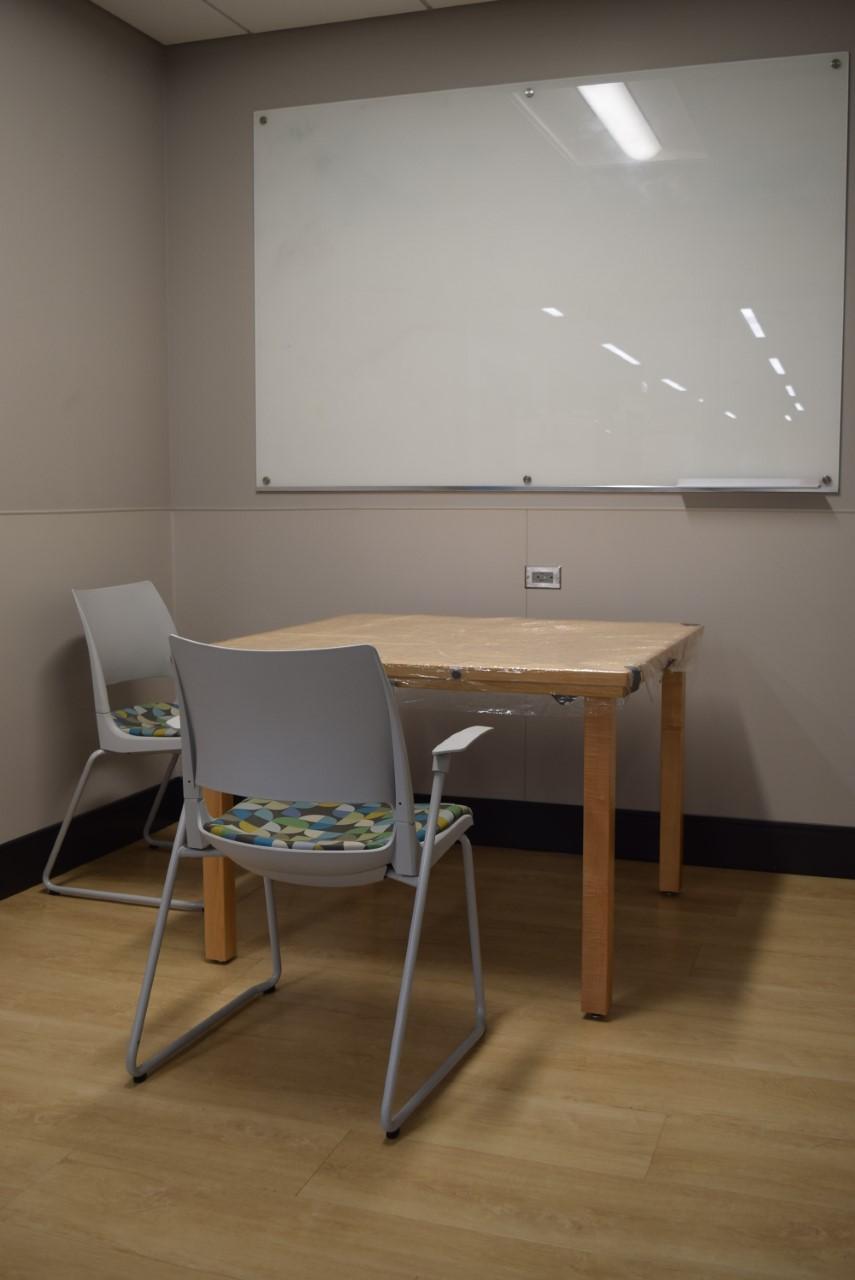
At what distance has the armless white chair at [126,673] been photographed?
339cm

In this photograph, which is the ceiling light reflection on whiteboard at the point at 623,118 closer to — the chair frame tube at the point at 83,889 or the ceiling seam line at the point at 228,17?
the ceiling seam line at the point at 228,17

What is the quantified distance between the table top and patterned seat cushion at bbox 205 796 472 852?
0.98ft

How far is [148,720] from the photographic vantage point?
11.7 ft

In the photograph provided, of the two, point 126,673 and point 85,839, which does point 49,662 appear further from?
point 85,839

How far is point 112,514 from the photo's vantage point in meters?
3.89

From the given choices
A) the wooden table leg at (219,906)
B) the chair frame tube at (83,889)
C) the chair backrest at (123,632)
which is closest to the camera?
the wooden table leg at (219,906)

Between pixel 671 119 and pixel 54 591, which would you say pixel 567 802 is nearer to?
pixel 54 591

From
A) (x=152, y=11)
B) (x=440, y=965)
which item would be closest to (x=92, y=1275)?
(x=440, y=965)

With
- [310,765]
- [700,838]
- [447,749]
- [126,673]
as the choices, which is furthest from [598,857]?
[126,673]

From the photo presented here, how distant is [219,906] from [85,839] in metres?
1.05

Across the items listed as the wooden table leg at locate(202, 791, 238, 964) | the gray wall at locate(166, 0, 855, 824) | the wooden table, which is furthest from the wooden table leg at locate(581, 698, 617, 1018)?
the gray wall at locate(166, 0, 855, 824)

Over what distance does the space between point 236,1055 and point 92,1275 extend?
2.29 feet

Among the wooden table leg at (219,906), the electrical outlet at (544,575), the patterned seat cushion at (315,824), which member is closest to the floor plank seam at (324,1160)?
the patterned seat cushion at (315,824)

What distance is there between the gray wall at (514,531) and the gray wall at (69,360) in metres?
0.15
